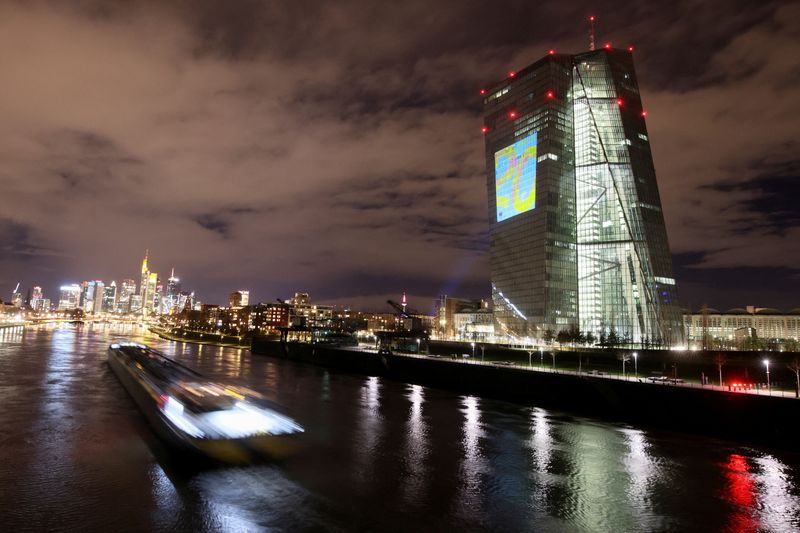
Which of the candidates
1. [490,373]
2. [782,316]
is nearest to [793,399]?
[490,373]

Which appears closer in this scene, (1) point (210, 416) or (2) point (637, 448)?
(1) point (210, 416)

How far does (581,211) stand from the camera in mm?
137750

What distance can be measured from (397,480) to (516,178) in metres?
141

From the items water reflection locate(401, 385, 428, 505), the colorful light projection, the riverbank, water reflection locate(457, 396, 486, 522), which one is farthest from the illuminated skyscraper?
water reflection locate(457, 396, 486, 522)

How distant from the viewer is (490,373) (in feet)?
183

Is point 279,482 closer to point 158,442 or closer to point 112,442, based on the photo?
point 158,442

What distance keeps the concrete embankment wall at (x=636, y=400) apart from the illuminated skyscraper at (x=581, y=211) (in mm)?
78962

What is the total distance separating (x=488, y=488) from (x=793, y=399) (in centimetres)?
2448

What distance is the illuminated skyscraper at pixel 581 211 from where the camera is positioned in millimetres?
124062

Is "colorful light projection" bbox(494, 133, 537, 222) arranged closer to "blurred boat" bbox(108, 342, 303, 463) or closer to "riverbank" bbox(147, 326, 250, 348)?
Result: "riverbank" bbox(147, 326, 250, 348)

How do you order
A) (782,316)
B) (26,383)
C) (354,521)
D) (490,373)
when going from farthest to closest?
(782,316), (490,373), (26,383), (354,521)

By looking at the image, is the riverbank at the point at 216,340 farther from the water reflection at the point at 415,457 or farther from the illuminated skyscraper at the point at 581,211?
the water reflection at the point at 415,457

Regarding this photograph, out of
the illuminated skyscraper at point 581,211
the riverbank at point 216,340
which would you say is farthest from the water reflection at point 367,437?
the riverbank at point 216,340

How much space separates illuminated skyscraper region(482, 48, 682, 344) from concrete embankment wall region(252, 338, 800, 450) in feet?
259
